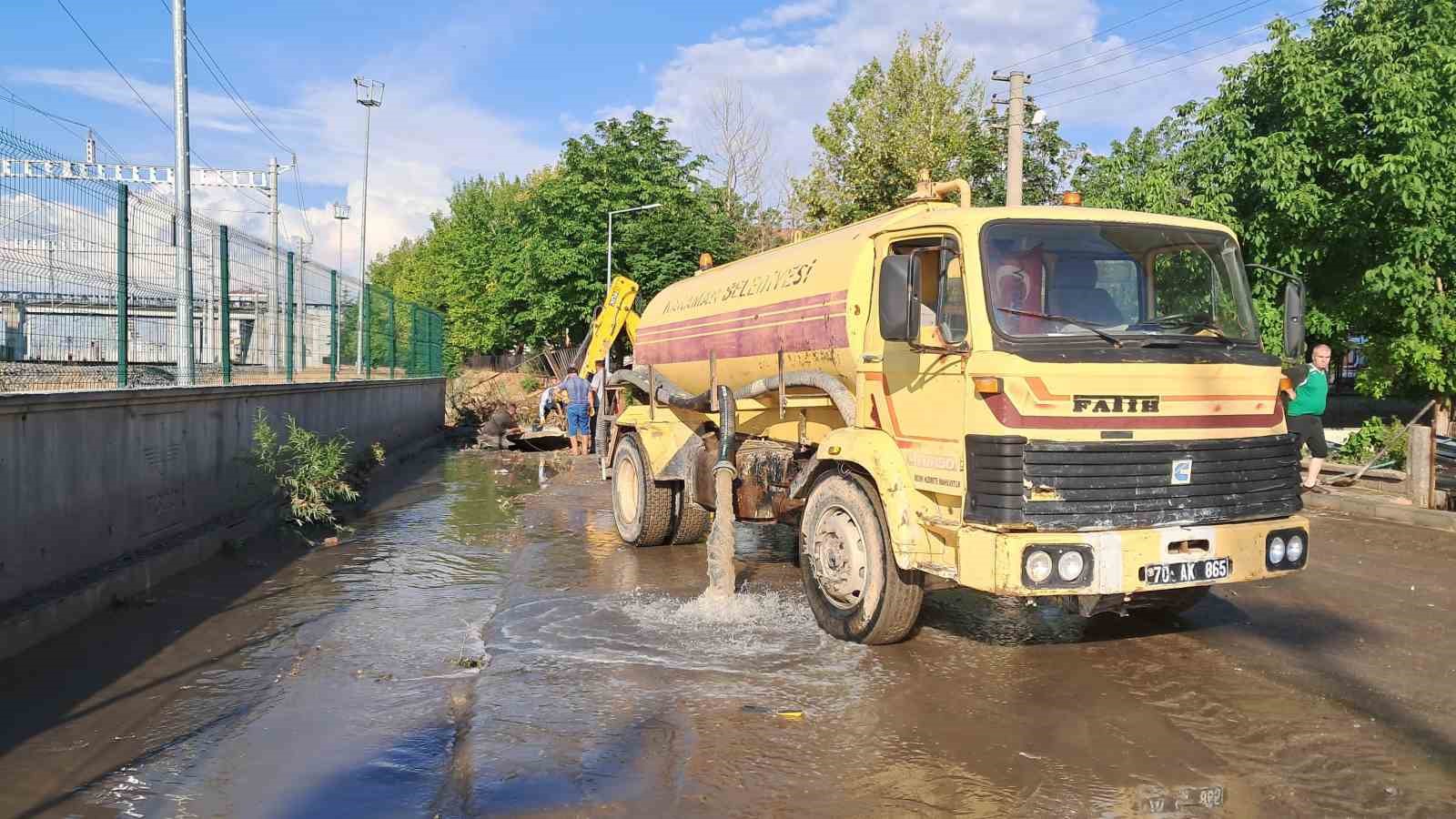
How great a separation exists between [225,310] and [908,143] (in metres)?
18.1

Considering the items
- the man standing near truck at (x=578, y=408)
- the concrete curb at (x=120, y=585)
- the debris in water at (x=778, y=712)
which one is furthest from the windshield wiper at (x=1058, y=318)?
the man standing near truck at (x=578, y=408)

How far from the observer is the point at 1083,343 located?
5.49 m

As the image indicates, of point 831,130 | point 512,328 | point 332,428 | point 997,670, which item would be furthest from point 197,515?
point 512,328

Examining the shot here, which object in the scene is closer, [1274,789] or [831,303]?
[1274,789]

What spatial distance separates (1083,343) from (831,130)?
23.9 meters

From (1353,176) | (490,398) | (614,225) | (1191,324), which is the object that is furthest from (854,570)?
(614,225)

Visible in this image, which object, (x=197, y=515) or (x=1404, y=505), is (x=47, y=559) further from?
(x=1404, y=505)

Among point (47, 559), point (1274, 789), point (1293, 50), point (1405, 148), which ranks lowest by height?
point (1274, 789)

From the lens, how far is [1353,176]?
43.6ft

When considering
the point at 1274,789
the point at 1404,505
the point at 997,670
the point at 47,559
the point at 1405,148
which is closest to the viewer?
the point at 1274,789

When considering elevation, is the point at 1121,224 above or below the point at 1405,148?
below

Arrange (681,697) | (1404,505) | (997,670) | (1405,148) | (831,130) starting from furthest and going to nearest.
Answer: (831,130) → (1405,148) → (1404,505) → (997,670) → (681,697)

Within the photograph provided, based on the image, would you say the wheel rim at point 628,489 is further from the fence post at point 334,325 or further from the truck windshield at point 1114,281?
the fence post at point 334,325

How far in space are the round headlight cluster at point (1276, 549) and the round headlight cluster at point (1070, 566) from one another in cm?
126
